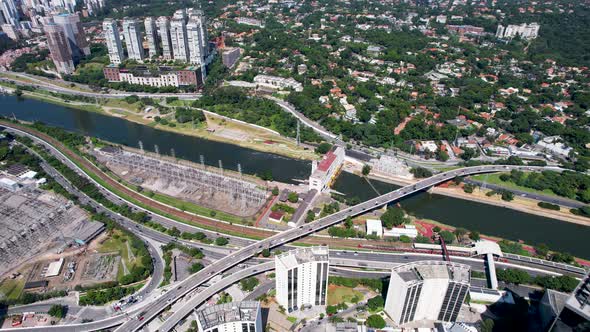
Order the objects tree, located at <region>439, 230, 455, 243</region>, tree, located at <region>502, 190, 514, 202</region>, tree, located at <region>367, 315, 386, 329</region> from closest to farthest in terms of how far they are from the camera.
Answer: tree, located at <region>367, 315, 386, 329</region>, tree, located at <region>439, 230, 455, 243</region>, tree, located at <region>502, 190, 514, 202</region>

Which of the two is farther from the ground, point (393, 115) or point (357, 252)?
point (393, 115)

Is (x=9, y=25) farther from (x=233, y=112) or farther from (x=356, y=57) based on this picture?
(x=356, y=57)

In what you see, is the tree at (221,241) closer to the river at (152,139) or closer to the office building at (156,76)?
the river at (152,139)

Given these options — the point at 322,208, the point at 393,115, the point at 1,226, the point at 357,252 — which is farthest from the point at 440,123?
the point at 1,226

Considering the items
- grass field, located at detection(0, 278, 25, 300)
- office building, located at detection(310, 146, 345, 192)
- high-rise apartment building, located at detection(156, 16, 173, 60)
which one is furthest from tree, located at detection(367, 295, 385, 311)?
high-rise apartment building, located at detection(156, 16, 173, 60)

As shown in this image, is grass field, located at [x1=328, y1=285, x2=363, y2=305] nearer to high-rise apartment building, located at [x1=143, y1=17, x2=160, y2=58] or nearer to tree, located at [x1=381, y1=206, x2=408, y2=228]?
tree, located at [x1=381, y1=206, x2=408, y2=228]

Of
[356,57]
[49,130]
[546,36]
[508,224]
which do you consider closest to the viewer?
[508,224]
